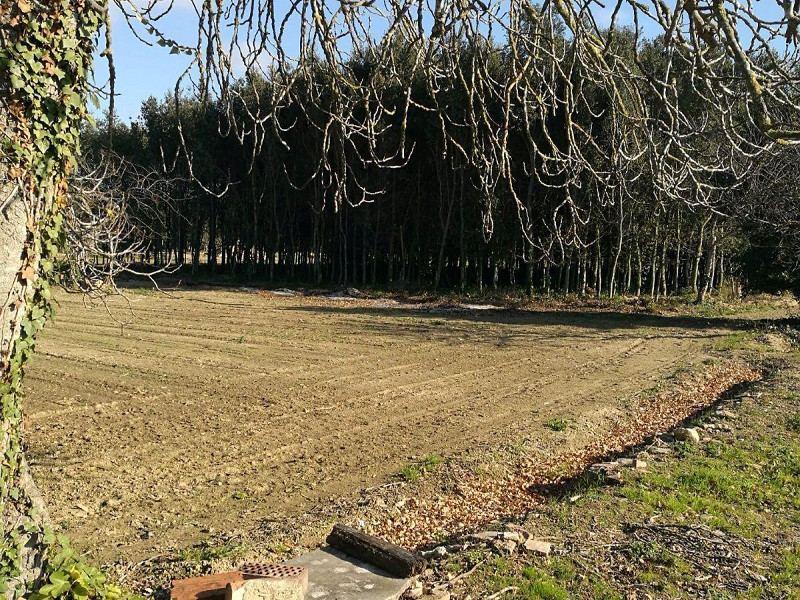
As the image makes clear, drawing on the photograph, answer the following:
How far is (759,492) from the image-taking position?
5562mm

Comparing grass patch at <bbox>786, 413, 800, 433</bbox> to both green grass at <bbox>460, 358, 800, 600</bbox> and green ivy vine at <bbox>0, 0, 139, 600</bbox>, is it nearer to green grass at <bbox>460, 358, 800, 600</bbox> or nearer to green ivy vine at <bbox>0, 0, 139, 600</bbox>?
green grass at <bbox>460, 358, 800, 600</bbox>

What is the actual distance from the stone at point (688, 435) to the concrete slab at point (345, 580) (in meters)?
4.23

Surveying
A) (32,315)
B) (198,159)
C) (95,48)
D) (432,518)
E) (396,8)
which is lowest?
(432,518)

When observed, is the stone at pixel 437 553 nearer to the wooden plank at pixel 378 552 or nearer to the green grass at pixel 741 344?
the wooden plank at pixel 378 552

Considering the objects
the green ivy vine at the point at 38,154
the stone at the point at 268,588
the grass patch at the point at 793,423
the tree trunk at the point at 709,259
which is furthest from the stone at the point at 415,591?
the tree trunk at the point at 709,259

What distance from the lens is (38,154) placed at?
9.76ft

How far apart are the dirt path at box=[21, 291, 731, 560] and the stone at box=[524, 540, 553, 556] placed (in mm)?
1895

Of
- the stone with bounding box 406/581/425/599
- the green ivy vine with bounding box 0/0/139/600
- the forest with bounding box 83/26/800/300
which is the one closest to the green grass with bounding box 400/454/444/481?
the stone with bounding box 406/581/425/599

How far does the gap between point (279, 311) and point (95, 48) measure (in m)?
16.8

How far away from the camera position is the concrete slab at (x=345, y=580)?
379 cm

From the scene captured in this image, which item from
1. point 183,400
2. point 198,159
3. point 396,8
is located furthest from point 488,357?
point 198,159

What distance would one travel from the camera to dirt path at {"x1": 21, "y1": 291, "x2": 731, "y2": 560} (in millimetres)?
5859

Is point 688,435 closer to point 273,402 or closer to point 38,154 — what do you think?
point 273,402

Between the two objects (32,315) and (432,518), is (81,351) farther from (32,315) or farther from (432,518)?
(32,315)
